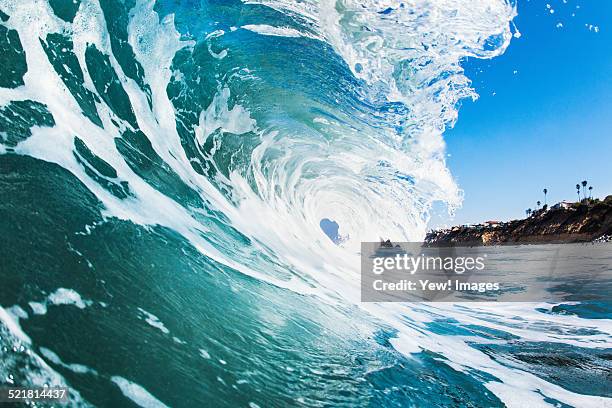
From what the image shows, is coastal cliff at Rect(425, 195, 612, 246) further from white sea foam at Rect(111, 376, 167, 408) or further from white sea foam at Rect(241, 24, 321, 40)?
white sea foam at Rect(111, 376, 167, 408)

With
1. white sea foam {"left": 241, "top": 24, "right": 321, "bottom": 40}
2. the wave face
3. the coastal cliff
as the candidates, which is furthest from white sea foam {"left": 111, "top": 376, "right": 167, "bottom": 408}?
the coastal cliff

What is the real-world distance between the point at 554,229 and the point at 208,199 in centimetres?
7595

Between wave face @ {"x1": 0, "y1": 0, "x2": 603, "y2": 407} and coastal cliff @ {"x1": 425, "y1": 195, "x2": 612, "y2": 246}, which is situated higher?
coastal cliff @ {"x1": 425, "y1": 195, "x2": 612, "y2": 246}

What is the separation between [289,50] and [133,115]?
15.0 feet

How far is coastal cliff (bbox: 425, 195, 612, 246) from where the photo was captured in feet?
190

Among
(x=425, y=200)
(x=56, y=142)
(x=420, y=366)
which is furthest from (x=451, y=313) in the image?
(x=425, y=200)

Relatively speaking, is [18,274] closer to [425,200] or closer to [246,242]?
[246,242]

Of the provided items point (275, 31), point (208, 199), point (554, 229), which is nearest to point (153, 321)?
point (208, 199)

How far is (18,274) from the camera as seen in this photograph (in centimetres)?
267

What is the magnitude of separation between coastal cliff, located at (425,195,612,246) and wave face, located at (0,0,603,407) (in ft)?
188

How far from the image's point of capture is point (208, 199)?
7.85 meters

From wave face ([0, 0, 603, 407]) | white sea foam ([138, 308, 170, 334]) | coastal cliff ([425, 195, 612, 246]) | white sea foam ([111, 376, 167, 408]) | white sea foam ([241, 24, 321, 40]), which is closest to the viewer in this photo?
white sea foam ([111, 376, 167, 408])

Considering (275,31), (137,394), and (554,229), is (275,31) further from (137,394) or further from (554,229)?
(554,229)

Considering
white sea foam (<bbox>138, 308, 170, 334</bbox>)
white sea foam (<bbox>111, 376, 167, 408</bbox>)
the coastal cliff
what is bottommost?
white sea foam (<bbox>111, 376, 167, 408</bbox>)
